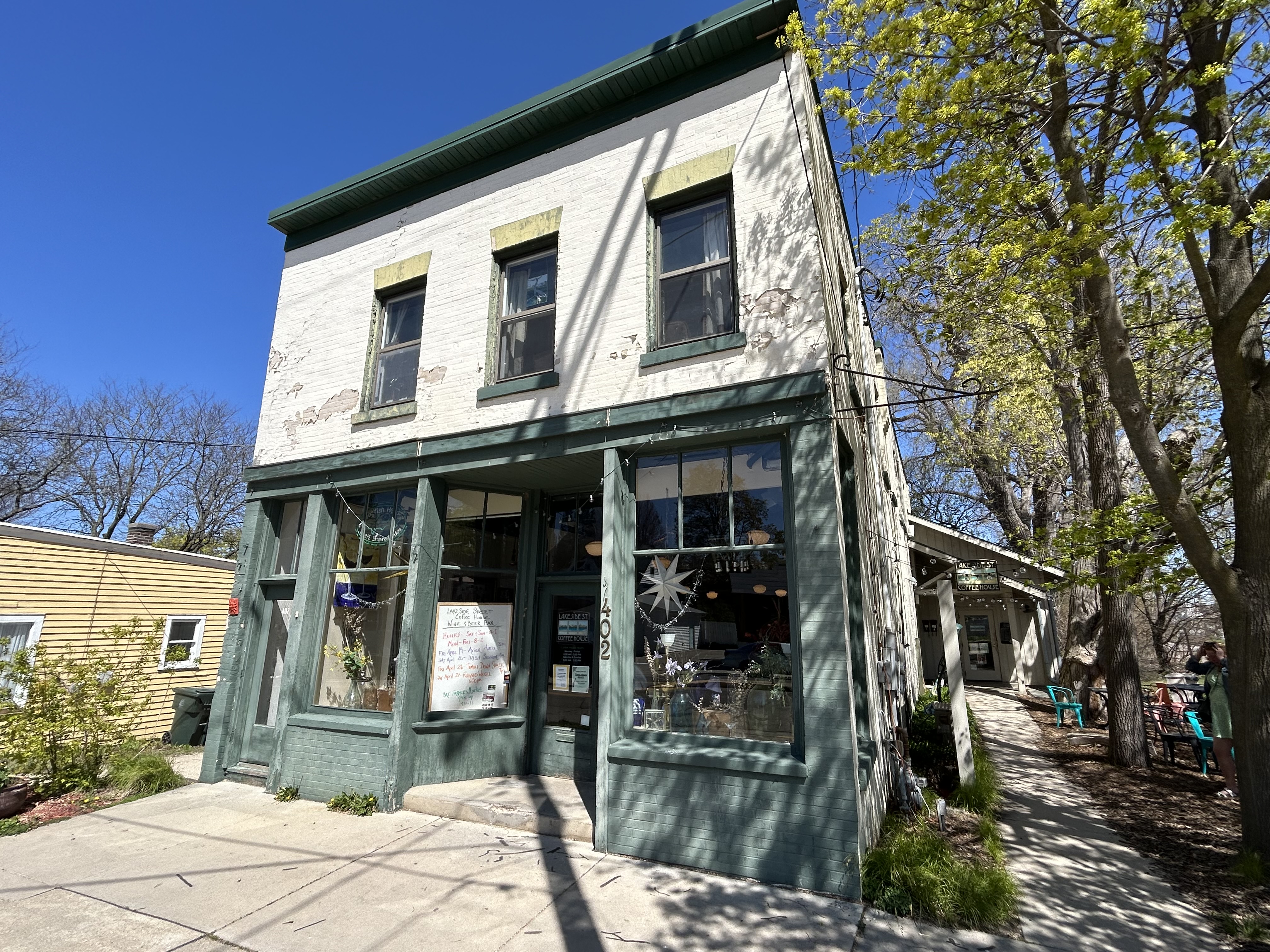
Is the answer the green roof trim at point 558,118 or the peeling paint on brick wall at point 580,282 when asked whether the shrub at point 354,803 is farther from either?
the green roof trim at point 558,118

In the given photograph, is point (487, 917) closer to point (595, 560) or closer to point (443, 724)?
point (443, 724)

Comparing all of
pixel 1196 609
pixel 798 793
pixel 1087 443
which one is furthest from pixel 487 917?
pixel 1196 609

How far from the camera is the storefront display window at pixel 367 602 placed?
7.66m

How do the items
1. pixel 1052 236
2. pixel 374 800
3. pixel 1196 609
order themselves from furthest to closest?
pixel 1196 609, pixel 374 800, pixel 1052 236

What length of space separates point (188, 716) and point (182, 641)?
257 cm

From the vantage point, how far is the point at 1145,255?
10859 mm

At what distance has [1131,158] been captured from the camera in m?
5.38

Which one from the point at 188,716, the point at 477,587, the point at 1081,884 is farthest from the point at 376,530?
the point at 1081,884

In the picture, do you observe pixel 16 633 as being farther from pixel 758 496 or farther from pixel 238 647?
pixel 758 496

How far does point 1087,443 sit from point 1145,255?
3635 millimetres

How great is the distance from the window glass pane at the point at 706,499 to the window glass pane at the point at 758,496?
12 cm

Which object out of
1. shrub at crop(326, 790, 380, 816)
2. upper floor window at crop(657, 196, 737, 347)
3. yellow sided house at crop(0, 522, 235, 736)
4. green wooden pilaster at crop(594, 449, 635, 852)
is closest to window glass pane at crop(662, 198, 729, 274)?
upper floor window at crop(657, 196, 737, 347)

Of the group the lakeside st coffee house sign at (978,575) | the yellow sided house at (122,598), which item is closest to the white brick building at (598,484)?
the lakeside st coffee house sign at (978,575)

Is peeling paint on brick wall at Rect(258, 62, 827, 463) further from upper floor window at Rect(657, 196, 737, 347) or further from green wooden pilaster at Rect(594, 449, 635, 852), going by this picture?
green wooden pilaster at Rect(594, 449, 635, 852)
